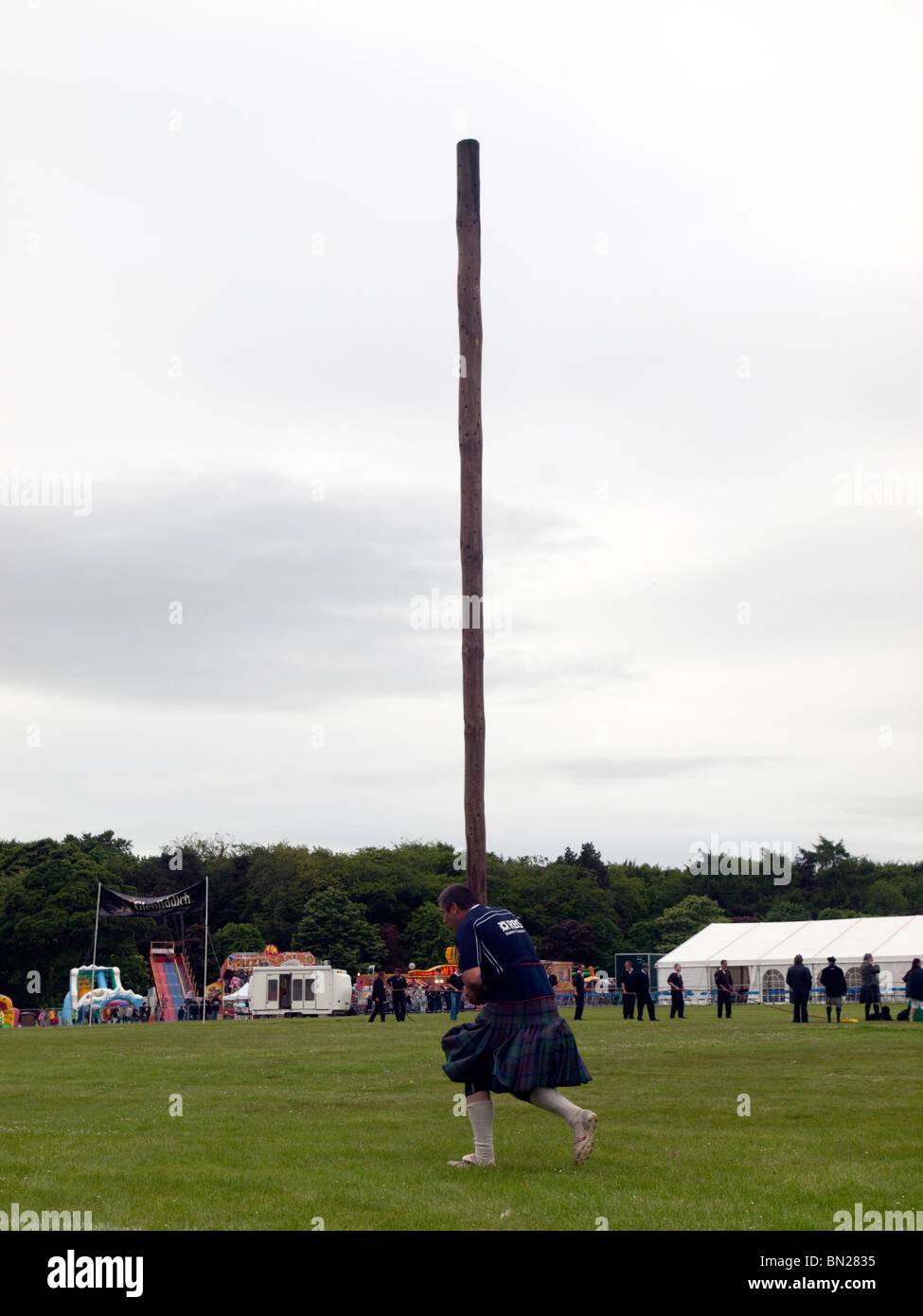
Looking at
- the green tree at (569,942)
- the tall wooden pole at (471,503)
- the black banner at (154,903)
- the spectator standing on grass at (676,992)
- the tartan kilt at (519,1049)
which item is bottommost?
the green tree at (569,942)

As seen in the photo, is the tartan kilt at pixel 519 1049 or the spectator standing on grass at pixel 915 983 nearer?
the tartan kilt at pixel 519 1049

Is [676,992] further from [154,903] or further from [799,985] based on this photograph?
[154,903]

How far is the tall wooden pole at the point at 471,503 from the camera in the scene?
1091cm

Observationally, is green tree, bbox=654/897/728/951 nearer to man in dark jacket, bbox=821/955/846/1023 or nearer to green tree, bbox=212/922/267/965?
green tree, bbox=212/922/267/965

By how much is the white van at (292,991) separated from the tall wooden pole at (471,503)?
3461 cm

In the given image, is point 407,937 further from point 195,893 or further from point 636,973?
point 636,973

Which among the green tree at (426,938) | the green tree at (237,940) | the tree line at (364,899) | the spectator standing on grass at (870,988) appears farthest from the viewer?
the green tree at (237,940)

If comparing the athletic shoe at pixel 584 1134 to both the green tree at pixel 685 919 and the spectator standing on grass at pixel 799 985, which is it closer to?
the spectator standing on grass at pixel 799 985

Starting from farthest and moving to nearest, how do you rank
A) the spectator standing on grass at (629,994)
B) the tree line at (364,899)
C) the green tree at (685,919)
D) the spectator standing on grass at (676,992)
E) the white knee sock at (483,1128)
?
the green tree at (685,919) < the tree line at (364,899) < the spectator standing on grass at (676,992) < the spectator standing on grass at (629,994) < the white knee sock at (483,1128)

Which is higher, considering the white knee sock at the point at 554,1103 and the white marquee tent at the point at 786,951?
the white knee sock at the point at 554,1103

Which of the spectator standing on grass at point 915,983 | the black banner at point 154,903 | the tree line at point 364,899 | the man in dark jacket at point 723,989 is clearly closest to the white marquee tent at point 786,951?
the man in dark jacket at point 723,989

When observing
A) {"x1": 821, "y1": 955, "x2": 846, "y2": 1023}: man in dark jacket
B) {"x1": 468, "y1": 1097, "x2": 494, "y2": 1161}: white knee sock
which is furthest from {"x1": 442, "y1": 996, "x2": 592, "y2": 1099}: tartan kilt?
{"x1": 821, "y1": 955, "x2": 846, "y2": 1023}: man in dark jacket
